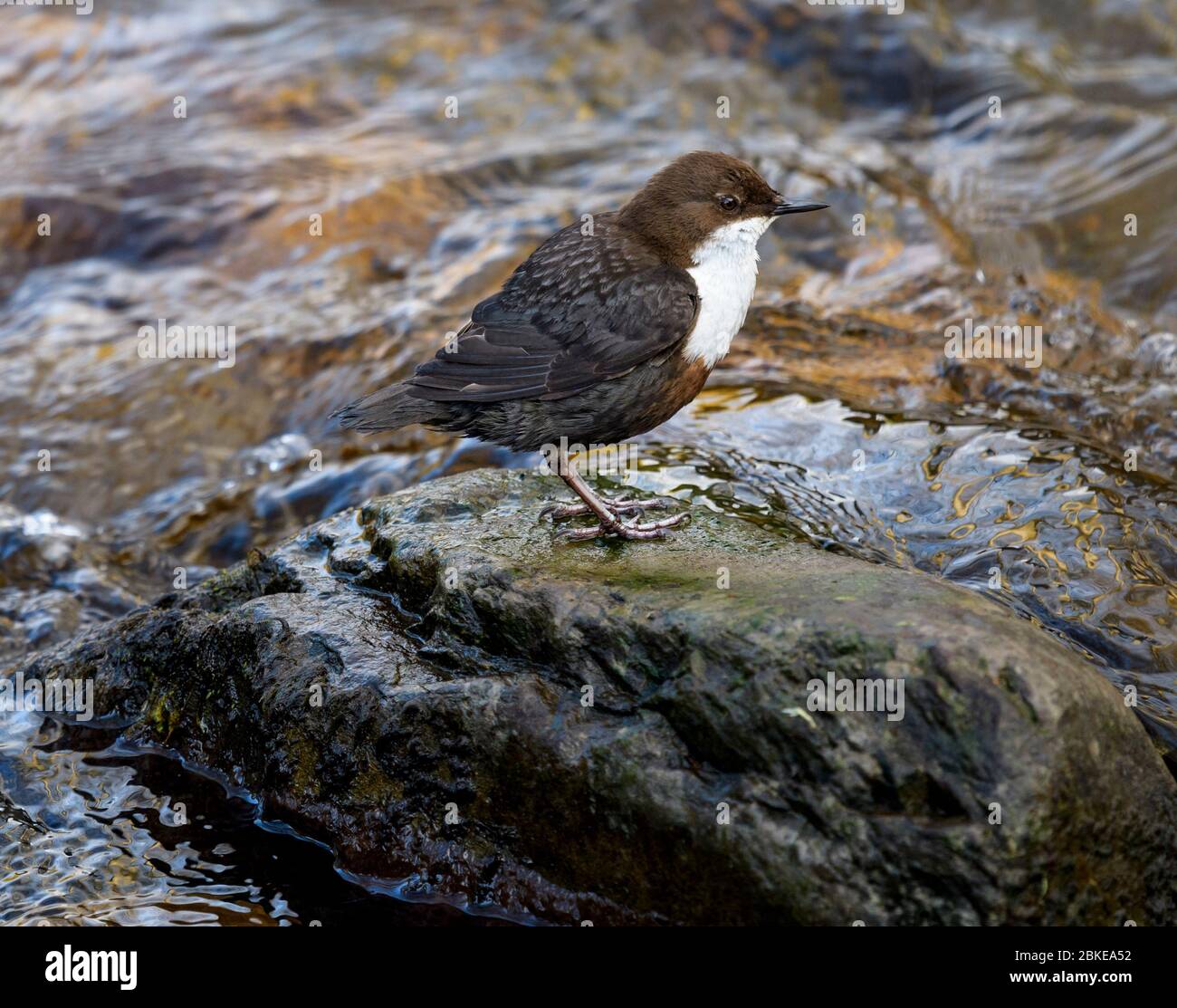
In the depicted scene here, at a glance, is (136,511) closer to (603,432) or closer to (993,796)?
(603,432)

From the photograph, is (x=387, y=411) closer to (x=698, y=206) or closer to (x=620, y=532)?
(x=620, y=532)

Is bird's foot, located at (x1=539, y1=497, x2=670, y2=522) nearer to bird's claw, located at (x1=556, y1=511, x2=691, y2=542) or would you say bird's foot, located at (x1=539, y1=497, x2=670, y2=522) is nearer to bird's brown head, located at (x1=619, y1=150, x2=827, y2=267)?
bird's claw, located at (x1=556, y1=511, x2=691, y2=542)

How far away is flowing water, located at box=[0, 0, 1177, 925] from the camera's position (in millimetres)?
4578

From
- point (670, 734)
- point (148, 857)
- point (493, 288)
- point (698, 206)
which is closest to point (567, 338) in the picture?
point (698, 206)

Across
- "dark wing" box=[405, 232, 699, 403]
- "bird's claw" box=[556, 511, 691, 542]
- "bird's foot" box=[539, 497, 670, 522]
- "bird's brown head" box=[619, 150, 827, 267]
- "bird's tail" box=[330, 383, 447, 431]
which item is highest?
"bird's brown head" box=[619, 150, 827, 267]

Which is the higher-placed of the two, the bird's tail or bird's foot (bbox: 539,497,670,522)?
the bird's tail

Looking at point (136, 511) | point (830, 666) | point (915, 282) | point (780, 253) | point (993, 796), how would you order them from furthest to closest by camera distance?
point (780, 253) → point (915, 282) → point (136, 511) → point (830, 666) → point (993, 796)

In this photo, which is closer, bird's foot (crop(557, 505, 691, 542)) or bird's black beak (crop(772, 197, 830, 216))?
bird's foot (crop(557, 505, 691, 542))

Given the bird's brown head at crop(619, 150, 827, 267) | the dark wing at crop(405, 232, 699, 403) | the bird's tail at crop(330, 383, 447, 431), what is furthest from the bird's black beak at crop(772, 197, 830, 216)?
the bird's tail at crop(330, 383, 447, 431)

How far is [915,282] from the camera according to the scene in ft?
25.8

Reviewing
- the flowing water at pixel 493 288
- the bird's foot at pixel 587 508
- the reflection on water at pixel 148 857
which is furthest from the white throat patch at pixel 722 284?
the reflection on water at pixel 148 857
